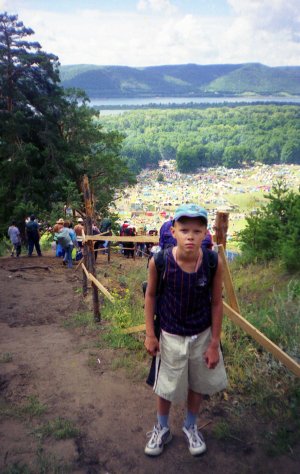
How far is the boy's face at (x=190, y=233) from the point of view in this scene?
7.38 feet

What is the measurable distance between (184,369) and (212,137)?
163822 millimetres

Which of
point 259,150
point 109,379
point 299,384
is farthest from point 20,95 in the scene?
point 259,150

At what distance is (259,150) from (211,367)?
149 meters

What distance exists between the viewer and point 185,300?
2.34 metres

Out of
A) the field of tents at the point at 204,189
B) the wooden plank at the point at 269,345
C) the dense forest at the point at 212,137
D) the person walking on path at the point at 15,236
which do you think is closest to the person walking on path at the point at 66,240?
the person walking on path at the point at 15,236

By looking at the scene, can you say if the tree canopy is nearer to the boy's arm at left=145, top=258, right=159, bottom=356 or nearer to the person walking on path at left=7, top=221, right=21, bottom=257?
the person walking on path at left=7, top=221, right=21, bottom=257

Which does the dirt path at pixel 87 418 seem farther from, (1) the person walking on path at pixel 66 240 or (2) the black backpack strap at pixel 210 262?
(1) the person walking on path at pixel 66 240

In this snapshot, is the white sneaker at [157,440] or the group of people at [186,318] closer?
the group of people at [186,318]

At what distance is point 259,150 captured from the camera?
142m

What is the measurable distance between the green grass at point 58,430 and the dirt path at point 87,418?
0.12 feet

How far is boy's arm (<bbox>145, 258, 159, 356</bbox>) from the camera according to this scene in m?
2.35

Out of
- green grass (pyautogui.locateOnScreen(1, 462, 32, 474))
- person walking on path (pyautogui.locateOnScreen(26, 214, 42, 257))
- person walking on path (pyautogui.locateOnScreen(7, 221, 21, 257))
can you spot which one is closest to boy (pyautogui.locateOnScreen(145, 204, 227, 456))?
green grass (pyautogui.locateOnScreen(1, 462, 32, 474))

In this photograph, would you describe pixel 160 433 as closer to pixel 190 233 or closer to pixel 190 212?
pixel 190 233

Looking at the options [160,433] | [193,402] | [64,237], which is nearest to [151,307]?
[193,402]
